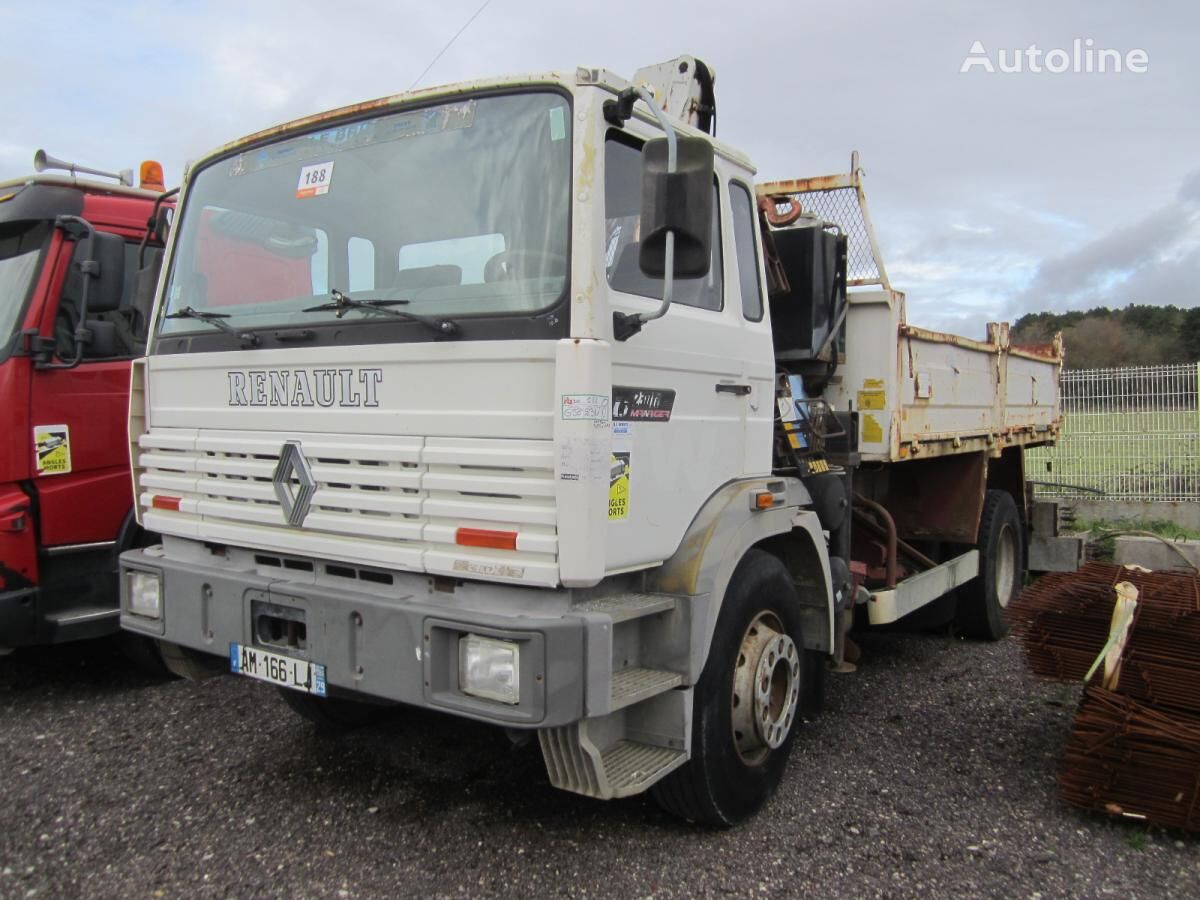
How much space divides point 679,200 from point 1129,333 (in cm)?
2517

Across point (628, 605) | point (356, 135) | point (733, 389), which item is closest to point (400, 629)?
point (628, 605)

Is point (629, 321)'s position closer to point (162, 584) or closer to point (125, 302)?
point (162, 584)

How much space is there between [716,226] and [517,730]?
1.92 meters

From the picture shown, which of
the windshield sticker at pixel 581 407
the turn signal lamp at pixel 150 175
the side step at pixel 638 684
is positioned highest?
the turn signal lamp at pixel 150 175

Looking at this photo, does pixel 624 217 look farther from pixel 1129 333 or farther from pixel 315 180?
pixel 1129 333

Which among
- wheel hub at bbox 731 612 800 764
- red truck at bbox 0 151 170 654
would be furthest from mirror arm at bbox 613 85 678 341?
red truck at bbox 0 151 170 654

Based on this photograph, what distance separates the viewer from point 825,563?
4.14m

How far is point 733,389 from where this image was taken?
368 centimetres

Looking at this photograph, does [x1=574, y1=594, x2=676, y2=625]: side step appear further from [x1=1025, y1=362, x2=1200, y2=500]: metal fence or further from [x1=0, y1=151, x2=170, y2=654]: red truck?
[x1=1025, y1=362, x2=1200, y2=500]: metal fence

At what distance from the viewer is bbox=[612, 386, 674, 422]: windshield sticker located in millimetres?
2977

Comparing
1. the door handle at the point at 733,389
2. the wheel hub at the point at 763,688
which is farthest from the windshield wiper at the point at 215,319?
the wheel hub at the point at 763,688

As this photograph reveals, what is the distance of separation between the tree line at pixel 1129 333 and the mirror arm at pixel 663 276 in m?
14.3

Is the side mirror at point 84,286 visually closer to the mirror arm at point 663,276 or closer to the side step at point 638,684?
the mirror arm at point 663,276

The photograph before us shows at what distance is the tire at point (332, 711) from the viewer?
439cm
